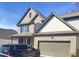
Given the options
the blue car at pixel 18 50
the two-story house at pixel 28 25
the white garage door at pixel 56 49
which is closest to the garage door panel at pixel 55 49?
the white garage door at pixel 56 49

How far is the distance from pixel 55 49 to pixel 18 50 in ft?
14.5

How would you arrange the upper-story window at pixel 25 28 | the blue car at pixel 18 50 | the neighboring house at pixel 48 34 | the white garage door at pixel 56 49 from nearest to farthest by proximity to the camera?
the blue car at pixel 18 50 < the white garage door at pixel 56 49 < the neighboring house at pixel 48 34 < the upper-story window at pixel 25 28

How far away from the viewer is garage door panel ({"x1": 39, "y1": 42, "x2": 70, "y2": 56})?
25.8 m

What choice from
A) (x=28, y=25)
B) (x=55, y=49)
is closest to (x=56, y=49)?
(x=55, y=49)

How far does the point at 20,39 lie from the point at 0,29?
224 cm

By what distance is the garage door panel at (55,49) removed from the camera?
25.8 m

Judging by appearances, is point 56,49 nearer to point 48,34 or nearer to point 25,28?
point 48,34

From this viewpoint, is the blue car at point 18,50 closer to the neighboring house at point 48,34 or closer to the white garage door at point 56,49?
the neighboring house at point 48,34

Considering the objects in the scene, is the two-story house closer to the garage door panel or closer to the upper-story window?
the upper-story window

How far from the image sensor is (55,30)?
88.7 ft

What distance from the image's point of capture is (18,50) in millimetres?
22875

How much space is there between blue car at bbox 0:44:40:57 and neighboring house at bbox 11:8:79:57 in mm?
1464

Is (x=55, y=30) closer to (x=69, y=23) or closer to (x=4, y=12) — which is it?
(x=69, y=23)

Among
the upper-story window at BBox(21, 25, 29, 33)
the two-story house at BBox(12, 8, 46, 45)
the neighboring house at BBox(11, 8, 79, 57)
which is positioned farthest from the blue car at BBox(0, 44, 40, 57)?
the upper-story window at BBox(21, 25, 29, 33)
